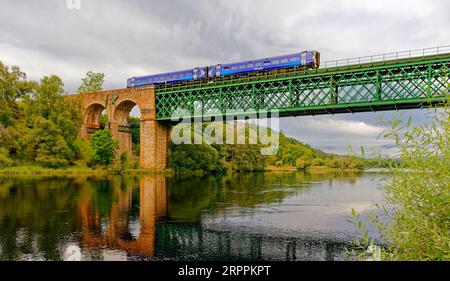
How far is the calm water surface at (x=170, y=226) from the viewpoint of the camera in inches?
578

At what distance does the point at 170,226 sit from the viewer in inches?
785

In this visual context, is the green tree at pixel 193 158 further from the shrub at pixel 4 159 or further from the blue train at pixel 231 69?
the shrub at pixel 4 159

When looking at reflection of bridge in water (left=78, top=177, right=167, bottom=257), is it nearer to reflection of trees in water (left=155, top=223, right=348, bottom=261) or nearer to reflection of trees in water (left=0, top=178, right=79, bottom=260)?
reflection of trees in water (left=155, top=223, right=348, bottom=261)

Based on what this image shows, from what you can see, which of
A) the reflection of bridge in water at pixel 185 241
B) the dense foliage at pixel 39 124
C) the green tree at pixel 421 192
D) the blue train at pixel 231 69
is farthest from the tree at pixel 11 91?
the green tree at pixel 421 192

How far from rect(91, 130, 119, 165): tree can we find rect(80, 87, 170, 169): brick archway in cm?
490

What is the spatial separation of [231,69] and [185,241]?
3775 cm

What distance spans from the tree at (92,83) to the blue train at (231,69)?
13410 millimetres

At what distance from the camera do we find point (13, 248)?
14.3 meters

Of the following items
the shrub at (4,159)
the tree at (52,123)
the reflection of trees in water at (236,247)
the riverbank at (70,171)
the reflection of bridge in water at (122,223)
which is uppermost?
the tree at (52,123)

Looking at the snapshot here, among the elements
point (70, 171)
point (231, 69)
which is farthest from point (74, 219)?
point (231, 69)

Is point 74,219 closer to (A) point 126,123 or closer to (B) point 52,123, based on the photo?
(B) point 52,123
